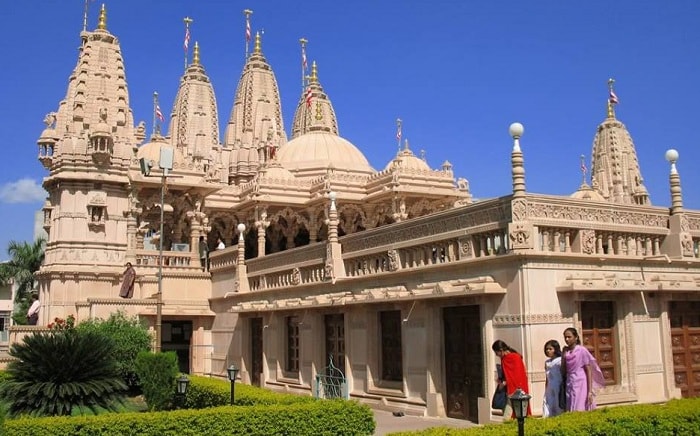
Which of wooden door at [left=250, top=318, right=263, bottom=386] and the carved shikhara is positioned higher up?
the carved shikhara

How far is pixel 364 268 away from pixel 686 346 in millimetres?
7873

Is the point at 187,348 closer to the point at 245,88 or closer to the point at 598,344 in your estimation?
the point at 598,344

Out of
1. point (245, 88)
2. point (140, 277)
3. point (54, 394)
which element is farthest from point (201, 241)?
point (245, 88)

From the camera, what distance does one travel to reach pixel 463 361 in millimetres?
15656

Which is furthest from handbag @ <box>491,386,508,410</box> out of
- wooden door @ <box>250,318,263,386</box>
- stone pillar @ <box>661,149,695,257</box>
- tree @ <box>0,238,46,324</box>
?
tree @ <box>0,238,46,324</box>

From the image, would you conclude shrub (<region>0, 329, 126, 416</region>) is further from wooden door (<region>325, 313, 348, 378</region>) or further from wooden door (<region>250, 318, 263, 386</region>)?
wooden door (<region>250, 318, 263, 386</region>)

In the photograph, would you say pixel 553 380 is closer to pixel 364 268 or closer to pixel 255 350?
pixel 364 268

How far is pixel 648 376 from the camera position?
1490 cm

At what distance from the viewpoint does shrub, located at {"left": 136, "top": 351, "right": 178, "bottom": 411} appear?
65.3 feet

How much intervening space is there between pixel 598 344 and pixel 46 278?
72.5 ft

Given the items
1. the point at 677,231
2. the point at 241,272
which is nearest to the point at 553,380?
the point at 677,231

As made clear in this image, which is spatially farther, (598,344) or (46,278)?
(46,278)

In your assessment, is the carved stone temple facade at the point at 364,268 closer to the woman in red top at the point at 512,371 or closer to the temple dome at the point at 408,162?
the temple dome at the point at 408,162

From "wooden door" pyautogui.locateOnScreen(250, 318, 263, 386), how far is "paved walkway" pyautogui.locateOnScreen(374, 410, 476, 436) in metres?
8.93
